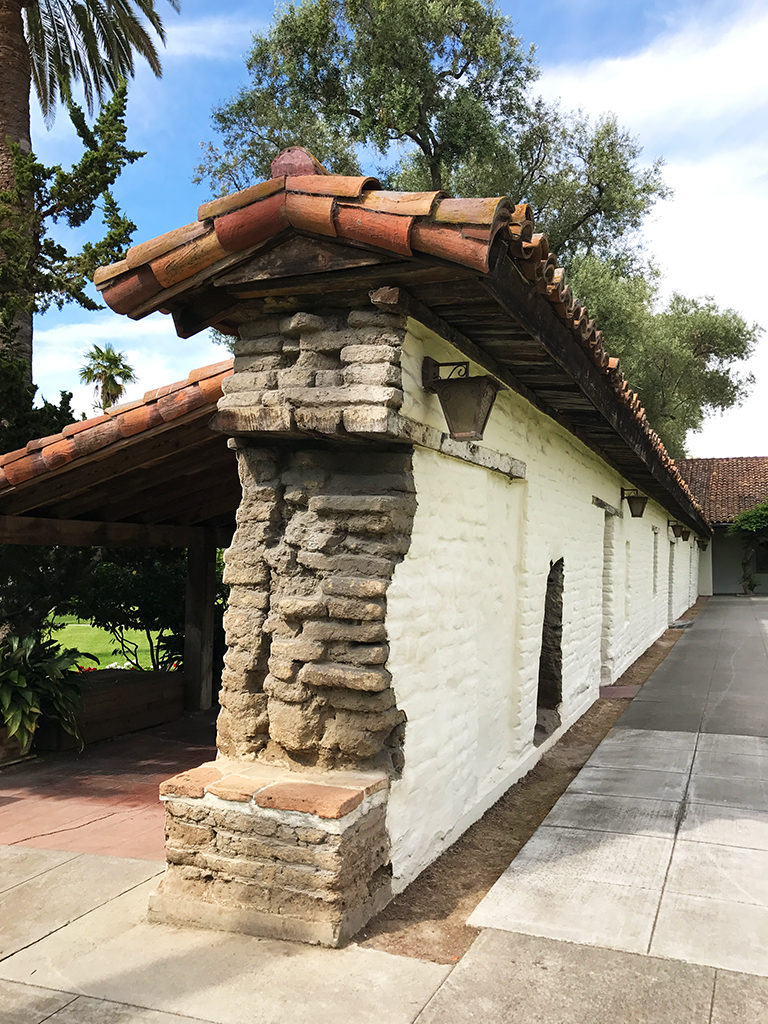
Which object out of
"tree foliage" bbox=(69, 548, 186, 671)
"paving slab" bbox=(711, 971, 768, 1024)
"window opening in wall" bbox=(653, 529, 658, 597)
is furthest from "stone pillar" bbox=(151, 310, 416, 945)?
"window opening in wall" bbox=(653, 529, 658, 597)

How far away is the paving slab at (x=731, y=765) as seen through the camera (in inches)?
232

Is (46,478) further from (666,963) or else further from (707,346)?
(707,346)

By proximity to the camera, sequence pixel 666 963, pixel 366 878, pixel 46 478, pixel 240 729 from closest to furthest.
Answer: pixel 666 963
pixel 366 878
pixel 240 729
pixel 46 478

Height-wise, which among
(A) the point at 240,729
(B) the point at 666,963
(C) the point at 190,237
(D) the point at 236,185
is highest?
(D) the point at 236,185

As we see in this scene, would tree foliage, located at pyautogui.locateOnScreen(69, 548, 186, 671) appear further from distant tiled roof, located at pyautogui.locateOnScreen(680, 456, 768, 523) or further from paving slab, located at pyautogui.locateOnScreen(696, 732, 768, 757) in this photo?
distant tiled roof, located at pyautogui.locateOnScreen(680, 456, 768, 523)

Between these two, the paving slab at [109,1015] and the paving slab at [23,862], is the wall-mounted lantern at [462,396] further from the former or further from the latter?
the paving slab at [23,862]

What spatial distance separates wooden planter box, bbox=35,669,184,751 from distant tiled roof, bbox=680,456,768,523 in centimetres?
2487

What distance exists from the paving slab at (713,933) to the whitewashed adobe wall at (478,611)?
46.1 inches

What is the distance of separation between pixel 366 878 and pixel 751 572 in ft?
95.1

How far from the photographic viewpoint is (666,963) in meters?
3.19

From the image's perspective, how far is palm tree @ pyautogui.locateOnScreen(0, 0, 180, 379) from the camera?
9.71 metres

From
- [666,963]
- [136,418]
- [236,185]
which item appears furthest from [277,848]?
[236,185]

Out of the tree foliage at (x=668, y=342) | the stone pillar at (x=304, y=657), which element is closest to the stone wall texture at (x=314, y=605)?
the stone pillar at (x=304, y=657)

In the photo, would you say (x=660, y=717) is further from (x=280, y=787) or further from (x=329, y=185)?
(x=329, y=185)
